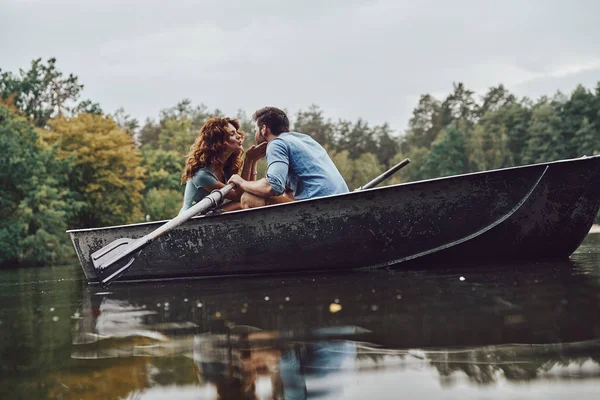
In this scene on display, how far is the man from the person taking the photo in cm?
620

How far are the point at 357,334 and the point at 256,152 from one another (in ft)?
14.3

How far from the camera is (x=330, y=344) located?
2574mm

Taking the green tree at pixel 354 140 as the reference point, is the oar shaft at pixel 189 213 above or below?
below

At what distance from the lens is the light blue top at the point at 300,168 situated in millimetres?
6176

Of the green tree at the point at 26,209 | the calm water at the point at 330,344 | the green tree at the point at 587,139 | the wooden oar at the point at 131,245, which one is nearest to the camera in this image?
the calm water at the point at 330,344

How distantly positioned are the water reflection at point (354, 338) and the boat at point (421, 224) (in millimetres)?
962

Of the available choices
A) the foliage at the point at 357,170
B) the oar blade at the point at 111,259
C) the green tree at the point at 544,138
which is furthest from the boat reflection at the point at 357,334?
the foliage at the point at 357,170

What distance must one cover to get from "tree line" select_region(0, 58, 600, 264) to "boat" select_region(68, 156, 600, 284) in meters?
5.25

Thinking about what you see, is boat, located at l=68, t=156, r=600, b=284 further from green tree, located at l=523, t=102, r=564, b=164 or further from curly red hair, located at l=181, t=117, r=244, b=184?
green tree, located at l=523, t=102, r=564, b=164

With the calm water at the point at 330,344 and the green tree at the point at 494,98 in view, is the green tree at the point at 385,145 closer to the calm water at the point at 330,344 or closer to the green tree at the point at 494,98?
the green tree at the point at 494,98

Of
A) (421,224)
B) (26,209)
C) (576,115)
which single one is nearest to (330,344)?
(421,224)

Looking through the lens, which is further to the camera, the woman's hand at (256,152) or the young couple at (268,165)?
the woman's hand at (256,152)

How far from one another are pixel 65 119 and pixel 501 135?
146 feet

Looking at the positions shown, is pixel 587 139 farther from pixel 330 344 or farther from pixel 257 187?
pixel 330 344
